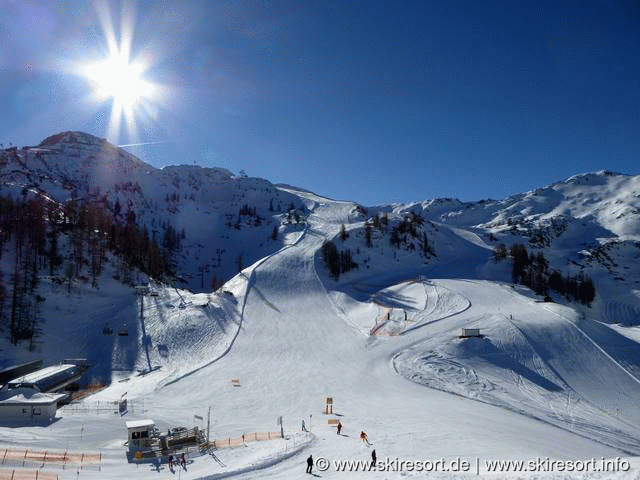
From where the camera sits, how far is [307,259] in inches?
3912

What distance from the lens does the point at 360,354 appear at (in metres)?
54.0

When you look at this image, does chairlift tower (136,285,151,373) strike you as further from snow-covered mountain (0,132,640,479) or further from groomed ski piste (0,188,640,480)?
groomed ski piste (0,188,640,480)

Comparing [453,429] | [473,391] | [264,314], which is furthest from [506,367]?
[264,314]

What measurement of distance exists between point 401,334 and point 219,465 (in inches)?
1503

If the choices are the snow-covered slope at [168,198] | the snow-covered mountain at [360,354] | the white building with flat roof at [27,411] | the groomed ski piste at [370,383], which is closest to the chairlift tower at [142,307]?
the snow-covered mountain at [360,354]

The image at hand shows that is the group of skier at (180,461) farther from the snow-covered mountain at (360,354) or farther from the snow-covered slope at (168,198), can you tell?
the snow-covered slope at (168,198)

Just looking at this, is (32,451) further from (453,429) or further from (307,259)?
(307,259)

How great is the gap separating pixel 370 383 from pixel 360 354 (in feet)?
30.3

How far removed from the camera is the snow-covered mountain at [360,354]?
28203 millimetres

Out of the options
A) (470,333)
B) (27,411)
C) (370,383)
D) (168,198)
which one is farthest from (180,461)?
(168,198)

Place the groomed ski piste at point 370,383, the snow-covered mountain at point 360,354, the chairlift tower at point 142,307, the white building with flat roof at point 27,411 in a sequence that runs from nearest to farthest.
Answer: the groomed ski piste at point 370,383 < the snow-covered mountain at point 360,354 < the white building with flat roof at point 27,411 < the chairlift tower at point 142,307

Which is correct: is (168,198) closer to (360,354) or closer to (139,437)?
(360,354)

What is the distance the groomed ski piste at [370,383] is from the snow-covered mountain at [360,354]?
0.75 ft

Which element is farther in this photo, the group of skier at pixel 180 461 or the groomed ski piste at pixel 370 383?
the groomed ski piste at pixel 370 383
